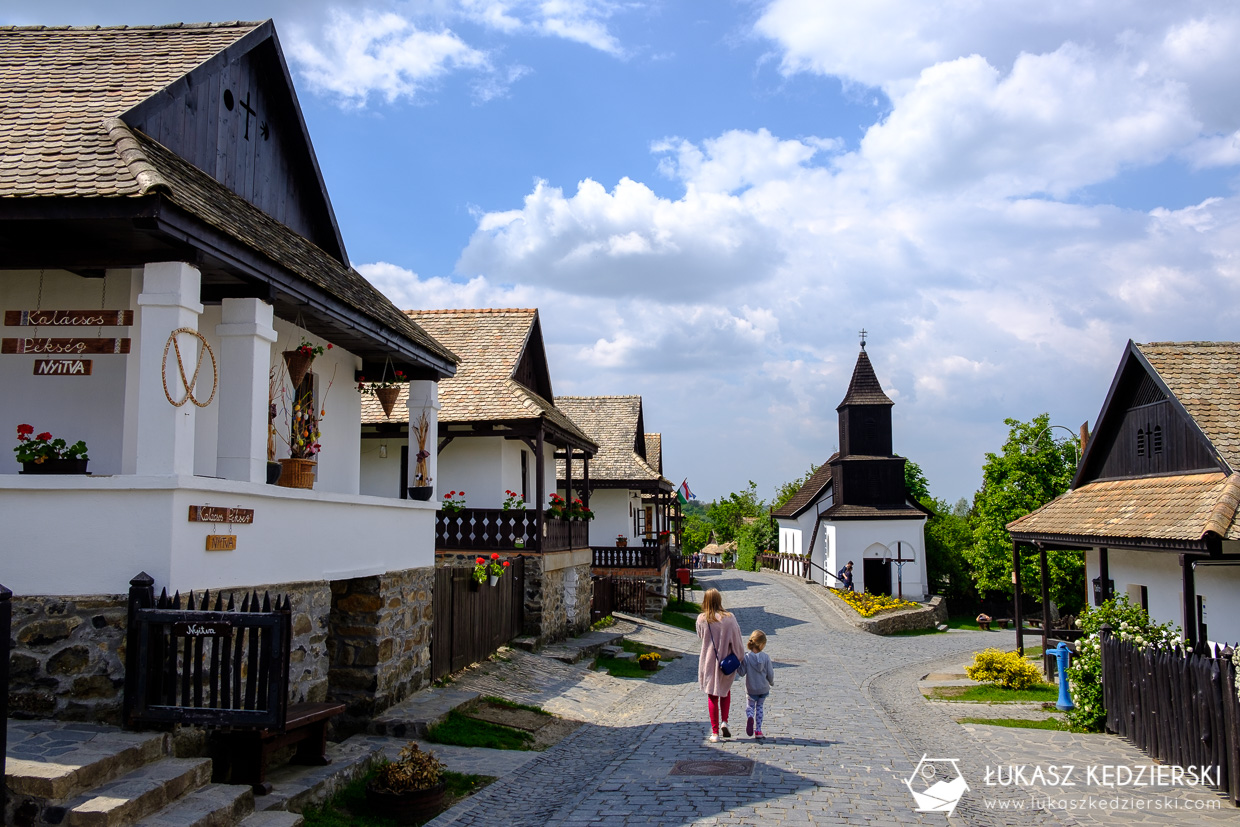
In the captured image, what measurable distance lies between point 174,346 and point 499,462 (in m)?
13.8

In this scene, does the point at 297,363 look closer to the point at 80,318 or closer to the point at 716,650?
the point at 80,318

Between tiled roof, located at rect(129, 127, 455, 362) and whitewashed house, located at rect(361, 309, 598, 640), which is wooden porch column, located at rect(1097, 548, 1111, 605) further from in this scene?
tiled roof, located at rect(129, 127, 455, 362)

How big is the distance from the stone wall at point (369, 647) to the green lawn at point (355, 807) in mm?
2135

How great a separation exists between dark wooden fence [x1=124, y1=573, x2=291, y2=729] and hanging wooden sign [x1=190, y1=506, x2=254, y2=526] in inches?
25.8

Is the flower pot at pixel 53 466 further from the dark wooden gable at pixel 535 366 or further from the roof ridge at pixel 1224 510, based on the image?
the dark wooden gable at pixel 535 366

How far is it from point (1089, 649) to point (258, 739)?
11183mm

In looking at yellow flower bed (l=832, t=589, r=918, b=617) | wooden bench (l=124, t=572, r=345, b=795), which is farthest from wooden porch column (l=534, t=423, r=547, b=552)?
yellow flower bed (l=832, t=589, r=918, b=617)

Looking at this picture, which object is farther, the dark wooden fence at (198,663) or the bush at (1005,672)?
the bush at (1005,672)

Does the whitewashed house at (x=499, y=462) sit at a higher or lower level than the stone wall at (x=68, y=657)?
higher

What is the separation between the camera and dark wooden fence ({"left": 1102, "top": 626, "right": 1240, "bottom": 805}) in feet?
29.1

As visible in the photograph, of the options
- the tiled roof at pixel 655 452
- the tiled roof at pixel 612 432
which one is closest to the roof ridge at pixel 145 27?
the tiled roof at pixel 612 432

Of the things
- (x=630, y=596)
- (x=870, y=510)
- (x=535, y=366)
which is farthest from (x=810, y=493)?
(x=535, y=366)

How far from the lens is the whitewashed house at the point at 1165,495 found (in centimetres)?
1321

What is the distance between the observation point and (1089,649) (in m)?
13.2
